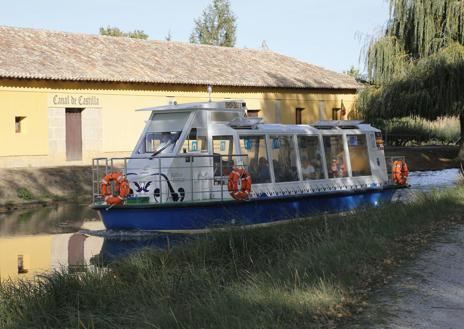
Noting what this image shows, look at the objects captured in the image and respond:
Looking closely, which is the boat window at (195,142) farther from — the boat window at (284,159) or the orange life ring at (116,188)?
the boat window at (284,159)

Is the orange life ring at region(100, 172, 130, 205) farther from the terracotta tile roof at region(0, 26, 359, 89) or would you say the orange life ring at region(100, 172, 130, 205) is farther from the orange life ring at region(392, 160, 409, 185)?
the terracotta tile roof at region(0, 26, 359, 89)

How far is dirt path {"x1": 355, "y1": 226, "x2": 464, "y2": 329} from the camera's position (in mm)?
6195

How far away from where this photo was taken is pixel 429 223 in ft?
36.8

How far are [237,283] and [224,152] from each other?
783 cm

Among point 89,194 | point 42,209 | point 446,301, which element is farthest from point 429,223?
point 89,194

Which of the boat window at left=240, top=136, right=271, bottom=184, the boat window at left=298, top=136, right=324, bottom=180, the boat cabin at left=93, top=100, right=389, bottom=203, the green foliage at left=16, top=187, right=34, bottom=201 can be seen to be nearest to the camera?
the boat cabin at left=93, top=100, right=389, bottom=203

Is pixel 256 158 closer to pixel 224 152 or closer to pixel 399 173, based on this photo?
pixel 224 152

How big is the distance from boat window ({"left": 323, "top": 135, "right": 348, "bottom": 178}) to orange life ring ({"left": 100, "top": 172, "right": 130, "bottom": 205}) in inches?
217

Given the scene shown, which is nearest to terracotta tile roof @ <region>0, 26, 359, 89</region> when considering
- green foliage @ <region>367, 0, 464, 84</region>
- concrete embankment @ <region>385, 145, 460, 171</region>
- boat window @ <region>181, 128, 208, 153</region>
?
concrete embankment @ <region>385, 145, 460, 171</region>

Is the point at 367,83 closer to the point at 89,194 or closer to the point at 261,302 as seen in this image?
the point at 89,194

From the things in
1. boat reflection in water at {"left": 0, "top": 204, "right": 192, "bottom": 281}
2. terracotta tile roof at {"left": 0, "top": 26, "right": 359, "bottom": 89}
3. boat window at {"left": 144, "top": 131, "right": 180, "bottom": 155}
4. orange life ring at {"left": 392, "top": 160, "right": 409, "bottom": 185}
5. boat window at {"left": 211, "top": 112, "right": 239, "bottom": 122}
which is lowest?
boat reflection in water at {"left": 0, "top": 204, "right": 192, "bottom": 281}

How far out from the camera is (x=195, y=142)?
595 inches

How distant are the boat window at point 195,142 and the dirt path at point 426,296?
6803mm

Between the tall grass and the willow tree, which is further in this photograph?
the tall grass
